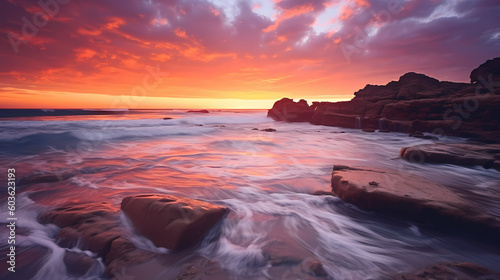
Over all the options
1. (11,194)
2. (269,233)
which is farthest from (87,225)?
(11,194)

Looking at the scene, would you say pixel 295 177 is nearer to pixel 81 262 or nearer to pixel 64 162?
pixel 81 262

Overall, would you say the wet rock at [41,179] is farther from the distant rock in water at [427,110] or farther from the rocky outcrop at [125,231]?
the distant rock in water at [427,110]

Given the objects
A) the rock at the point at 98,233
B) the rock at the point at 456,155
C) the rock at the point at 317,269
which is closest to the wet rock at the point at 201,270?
the rock at the point at 98,233

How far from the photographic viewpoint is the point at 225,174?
6.10 m

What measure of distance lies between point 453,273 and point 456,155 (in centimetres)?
674

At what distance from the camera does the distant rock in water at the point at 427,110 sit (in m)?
13.6

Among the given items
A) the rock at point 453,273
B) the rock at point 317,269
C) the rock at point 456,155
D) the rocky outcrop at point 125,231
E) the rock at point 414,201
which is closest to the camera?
the rock at point 453,273

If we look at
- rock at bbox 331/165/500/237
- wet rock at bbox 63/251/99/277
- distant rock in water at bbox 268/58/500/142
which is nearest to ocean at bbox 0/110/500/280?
wet rock at bbox 63/251/99/277

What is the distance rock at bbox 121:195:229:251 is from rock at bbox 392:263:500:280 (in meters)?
2.34

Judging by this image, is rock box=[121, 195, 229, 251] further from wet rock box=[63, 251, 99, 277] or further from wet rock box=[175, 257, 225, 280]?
wet rock box=[63, 251, 99, 277]

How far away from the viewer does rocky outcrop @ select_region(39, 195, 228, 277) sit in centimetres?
233

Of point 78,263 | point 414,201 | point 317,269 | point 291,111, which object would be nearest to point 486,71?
point 291,111

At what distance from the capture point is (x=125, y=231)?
2703mm

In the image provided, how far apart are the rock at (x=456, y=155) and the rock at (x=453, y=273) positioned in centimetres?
603
